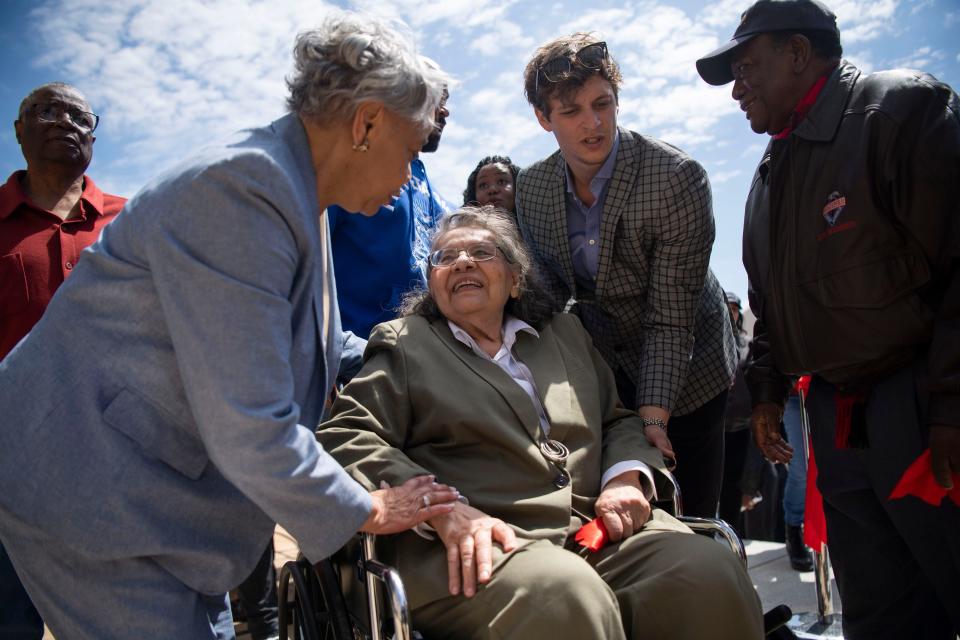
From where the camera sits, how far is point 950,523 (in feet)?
6.54

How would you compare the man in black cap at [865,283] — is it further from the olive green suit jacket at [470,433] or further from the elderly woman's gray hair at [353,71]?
the elderly woman's gray hair at [353,71]

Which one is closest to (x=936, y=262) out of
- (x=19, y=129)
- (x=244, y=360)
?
(x=244, y=360)

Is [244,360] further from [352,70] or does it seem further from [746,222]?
[746,222]

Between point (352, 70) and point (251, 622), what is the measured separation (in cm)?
255

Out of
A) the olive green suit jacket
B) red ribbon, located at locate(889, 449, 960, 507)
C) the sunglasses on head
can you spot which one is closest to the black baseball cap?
the sunglasses on head

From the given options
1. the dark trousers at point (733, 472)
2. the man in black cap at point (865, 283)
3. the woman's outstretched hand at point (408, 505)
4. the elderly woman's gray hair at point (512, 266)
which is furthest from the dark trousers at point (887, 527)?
the dark trousers at point (733, 472)

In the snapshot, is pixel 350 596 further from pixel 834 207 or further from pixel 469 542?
pixel 834 207

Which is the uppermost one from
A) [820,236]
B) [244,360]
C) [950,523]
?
[820,236]

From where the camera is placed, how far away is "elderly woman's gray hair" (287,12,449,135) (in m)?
1.43

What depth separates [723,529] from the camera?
201 cm

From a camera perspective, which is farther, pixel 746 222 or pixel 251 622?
pixel 251 622

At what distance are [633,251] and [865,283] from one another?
76 centimetres

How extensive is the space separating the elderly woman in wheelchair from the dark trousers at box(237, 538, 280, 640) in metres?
1.39

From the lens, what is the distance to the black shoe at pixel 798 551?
4312mm
